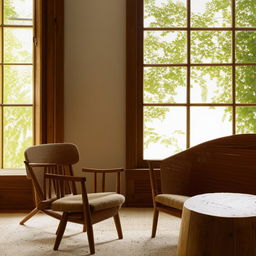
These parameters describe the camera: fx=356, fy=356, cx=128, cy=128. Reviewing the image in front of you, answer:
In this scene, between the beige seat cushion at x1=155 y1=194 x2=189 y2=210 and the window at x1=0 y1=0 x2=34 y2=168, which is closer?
the beige seat cushion at x1=155 y1=194 x2=189 y2=210

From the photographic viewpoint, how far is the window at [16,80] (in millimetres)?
4344

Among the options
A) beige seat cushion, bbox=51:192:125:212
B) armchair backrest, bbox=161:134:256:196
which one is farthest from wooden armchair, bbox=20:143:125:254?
armchair backrest, bbox=161:134:256:196

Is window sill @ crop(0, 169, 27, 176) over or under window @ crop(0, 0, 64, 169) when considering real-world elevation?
under

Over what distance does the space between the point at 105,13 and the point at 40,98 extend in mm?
1285

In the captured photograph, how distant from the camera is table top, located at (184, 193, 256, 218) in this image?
7.12 ft

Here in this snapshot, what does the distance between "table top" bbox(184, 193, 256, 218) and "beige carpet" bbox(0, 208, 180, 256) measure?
23.1 inches

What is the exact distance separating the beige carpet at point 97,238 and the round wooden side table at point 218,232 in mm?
685

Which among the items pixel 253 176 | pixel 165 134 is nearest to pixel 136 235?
pixel 253 176

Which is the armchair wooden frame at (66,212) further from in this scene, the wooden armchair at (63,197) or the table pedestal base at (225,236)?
the table pedestal base at (225,236)

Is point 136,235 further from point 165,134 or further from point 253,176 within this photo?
point 165,134

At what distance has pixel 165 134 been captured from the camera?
4418mm

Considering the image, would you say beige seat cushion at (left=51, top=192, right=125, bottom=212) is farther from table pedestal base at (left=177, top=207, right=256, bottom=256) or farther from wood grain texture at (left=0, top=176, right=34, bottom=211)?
wood grain texture at (left=0, top=176, right=34, bottom=211)

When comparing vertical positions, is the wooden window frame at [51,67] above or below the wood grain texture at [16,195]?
above

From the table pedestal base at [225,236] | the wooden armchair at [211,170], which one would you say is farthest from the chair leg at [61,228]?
the table pedestal base at [225,236]
